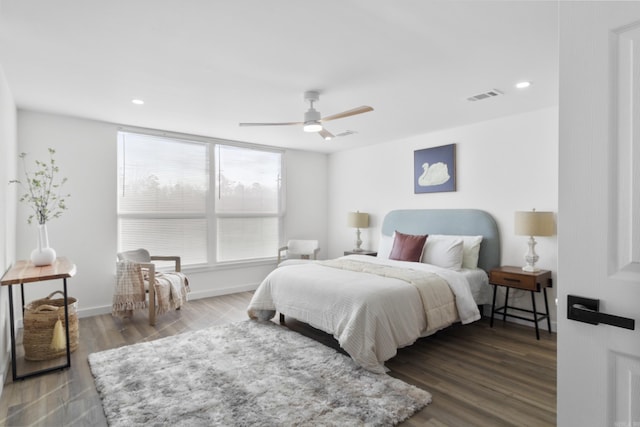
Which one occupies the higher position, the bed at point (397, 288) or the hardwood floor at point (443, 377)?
the bed at point (397, 288)

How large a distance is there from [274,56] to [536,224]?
306 cm

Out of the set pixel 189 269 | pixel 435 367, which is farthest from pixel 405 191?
pixel 189 269

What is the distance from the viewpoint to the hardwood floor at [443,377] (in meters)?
2.14

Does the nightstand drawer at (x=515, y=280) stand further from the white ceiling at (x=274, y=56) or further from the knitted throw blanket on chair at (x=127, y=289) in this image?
the knitted throw blanket on chair at (x=127, y=289)

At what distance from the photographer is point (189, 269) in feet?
16.4

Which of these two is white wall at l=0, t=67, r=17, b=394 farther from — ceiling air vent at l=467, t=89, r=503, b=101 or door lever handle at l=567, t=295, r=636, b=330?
ceiling air vent at l=467, t=89, r=503, b=101

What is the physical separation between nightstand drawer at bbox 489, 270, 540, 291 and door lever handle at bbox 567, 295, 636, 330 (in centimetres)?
281

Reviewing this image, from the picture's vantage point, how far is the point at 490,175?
4316mm

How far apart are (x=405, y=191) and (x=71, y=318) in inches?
174

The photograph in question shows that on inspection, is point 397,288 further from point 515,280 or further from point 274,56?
point 274,56

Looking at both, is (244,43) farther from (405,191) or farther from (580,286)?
(405,191)

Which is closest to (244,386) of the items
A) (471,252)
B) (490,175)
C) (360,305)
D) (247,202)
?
(360,305)

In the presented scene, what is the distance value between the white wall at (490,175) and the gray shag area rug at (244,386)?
8.44ft

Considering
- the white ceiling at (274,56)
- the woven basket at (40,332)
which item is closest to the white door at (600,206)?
the white ceiling at (274,56)
